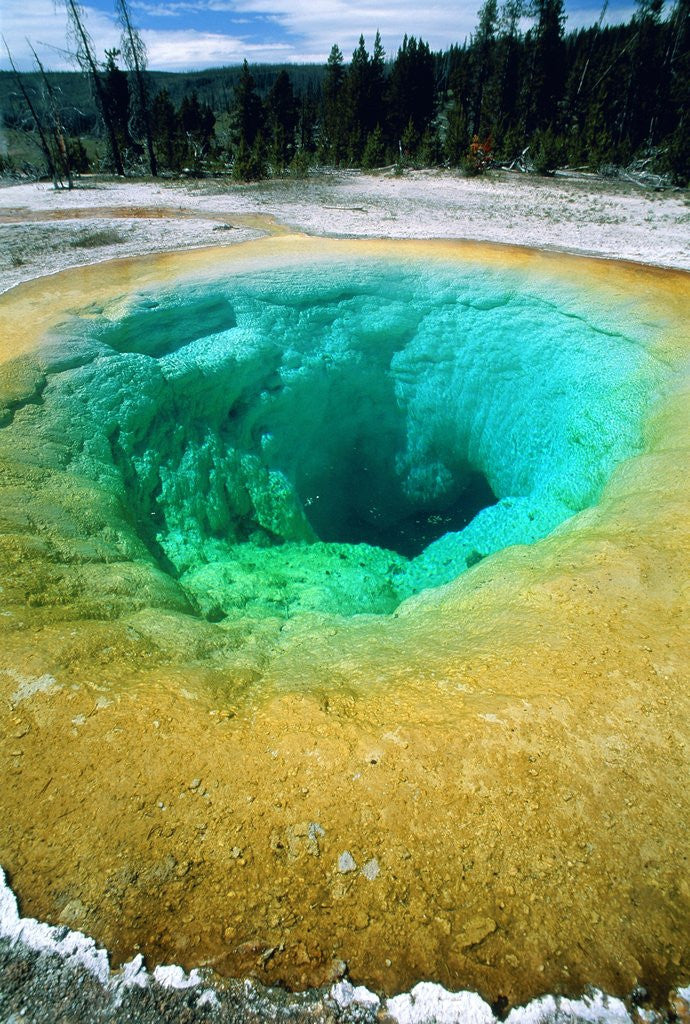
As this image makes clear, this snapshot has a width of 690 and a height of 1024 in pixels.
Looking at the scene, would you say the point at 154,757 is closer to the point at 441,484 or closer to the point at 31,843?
the point at 31,843

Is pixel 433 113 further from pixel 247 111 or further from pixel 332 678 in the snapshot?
pixel 332 678

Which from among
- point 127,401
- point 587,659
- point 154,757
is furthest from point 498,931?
point 127,401

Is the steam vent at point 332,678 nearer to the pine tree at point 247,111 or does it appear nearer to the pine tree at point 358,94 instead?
the pine tree at point 247,111

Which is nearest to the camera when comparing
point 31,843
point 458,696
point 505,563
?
point 31,843

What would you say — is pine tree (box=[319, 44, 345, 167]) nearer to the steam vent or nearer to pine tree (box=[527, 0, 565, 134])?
→ pine tree (box=[527, 0, 565, 134])

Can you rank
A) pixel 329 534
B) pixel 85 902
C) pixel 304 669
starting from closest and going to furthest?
pixel 85 902 < pixel 304 669 < pixel 329 534

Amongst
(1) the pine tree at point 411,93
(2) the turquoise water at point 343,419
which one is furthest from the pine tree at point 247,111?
(2) the turquoise water at point 343,419
